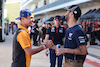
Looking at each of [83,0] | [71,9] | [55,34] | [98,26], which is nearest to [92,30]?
[98,26]

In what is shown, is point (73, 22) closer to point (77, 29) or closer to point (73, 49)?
point (77, 29)

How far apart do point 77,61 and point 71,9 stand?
0.84m

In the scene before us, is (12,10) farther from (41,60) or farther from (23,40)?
(23,40)

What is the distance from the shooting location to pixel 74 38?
2914 millimetres

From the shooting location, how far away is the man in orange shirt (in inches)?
118

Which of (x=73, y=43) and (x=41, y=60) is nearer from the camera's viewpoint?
(x=73, y=43)

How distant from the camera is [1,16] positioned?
18.5 m

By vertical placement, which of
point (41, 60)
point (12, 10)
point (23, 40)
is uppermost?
point (12, 10)

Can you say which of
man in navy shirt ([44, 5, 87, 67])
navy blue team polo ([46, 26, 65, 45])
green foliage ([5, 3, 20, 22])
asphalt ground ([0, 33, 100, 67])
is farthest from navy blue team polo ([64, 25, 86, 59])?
green foliage ([5, 3, 20, 22])

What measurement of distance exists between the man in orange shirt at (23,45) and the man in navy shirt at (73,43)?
499mm

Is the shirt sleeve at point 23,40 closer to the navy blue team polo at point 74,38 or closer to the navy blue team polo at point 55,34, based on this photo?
the navy blue team polo at point 74,38

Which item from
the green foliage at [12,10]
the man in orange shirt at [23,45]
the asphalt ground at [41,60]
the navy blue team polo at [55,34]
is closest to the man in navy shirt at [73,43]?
the man in orange shirt at [23,45]

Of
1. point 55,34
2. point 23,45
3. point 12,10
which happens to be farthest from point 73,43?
point 12,10

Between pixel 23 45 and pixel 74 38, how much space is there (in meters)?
0.79
